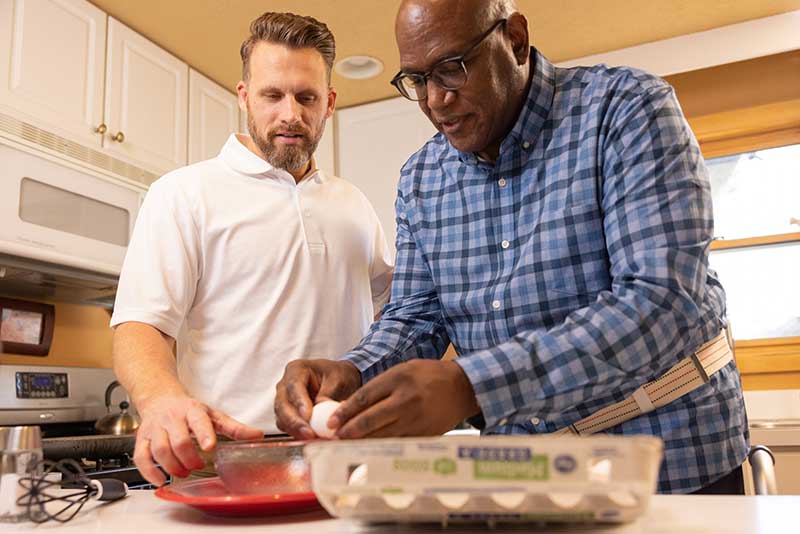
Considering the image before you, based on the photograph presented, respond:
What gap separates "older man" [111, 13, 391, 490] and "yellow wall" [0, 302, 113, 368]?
5.24ft

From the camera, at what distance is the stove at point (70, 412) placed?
201 cm

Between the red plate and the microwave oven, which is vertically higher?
the microwave oven

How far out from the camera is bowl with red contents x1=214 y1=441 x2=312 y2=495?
0.71 m

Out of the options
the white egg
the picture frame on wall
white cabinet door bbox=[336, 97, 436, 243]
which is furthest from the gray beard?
white cabinet door bbox=[336, 97, 436, 243]

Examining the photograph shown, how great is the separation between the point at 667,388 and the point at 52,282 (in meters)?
2.17

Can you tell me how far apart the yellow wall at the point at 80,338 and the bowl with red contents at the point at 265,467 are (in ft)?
7.16

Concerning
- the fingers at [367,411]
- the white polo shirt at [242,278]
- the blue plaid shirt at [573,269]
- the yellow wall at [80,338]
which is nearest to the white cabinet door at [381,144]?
the yellow wall at [80,338]

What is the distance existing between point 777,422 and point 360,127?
A: 2.06 m

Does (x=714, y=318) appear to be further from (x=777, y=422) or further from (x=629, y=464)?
(x=777, y=422)

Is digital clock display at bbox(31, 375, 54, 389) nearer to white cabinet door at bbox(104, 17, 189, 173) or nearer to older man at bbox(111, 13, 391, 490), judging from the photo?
white cabinet door at bbox(104, 17, 189, 173)

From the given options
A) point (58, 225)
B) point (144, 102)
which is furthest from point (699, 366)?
point (144, 102)

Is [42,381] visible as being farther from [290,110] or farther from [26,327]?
[290,110]

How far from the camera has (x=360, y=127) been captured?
324 centimetres

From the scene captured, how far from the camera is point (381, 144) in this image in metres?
3.17
